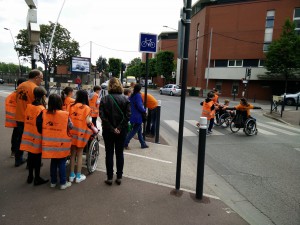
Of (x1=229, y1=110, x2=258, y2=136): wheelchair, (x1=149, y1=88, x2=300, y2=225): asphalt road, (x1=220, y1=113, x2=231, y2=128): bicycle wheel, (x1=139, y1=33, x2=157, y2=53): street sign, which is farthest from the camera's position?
(x1=220, y1=113, x2=231, y2=128): bicycle wheel

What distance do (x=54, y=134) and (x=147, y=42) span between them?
3.94 m

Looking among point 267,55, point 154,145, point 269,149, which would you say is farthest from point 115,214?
point 267,55

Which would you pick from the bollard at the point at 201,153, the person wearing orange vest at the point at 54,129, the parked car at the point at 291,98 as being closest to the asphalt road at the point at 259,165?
the bollard at the point at 201,153

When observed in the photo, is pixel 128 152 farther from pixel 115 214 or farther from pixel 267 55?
pixel 267 55

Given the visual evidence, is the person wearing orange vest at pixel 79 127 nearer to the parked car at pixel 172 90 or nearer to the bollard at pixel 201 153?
the bollard at pixel 201 153

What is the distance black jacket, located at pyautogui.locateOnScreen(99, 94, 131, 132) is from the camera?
4.15 m

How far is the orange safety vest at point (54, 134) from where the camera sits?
12.5 feet

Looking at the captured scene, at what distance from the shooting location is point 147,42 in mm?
6766

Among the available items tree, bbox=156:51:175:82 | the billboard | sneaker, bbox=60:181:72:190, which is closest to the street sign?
sneaker, bbox=60:181:72:190

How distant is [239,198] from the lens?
433cm

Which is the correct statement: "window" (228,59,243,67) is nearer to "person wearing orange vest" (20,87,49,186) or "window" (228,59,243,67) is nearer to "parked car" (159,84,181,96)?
"parked car" (159,84,181,96)

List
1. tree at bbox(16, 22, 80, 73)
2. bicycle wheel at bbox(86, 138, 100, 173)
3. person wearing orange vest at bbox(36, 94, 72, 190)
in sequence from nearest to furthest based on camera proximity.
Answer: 1. person wearing orange vest at bbox(36, 94, 72, 190)
2. bicycle wheel at bbox(86, 138, 100, 173)
3. tree at bbox(16, 22, 80, 73)

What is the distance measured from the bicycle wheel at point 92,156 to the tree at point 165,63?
132 ft

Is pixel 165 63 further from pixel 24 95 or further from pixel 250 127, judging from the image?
pixel 24 95
